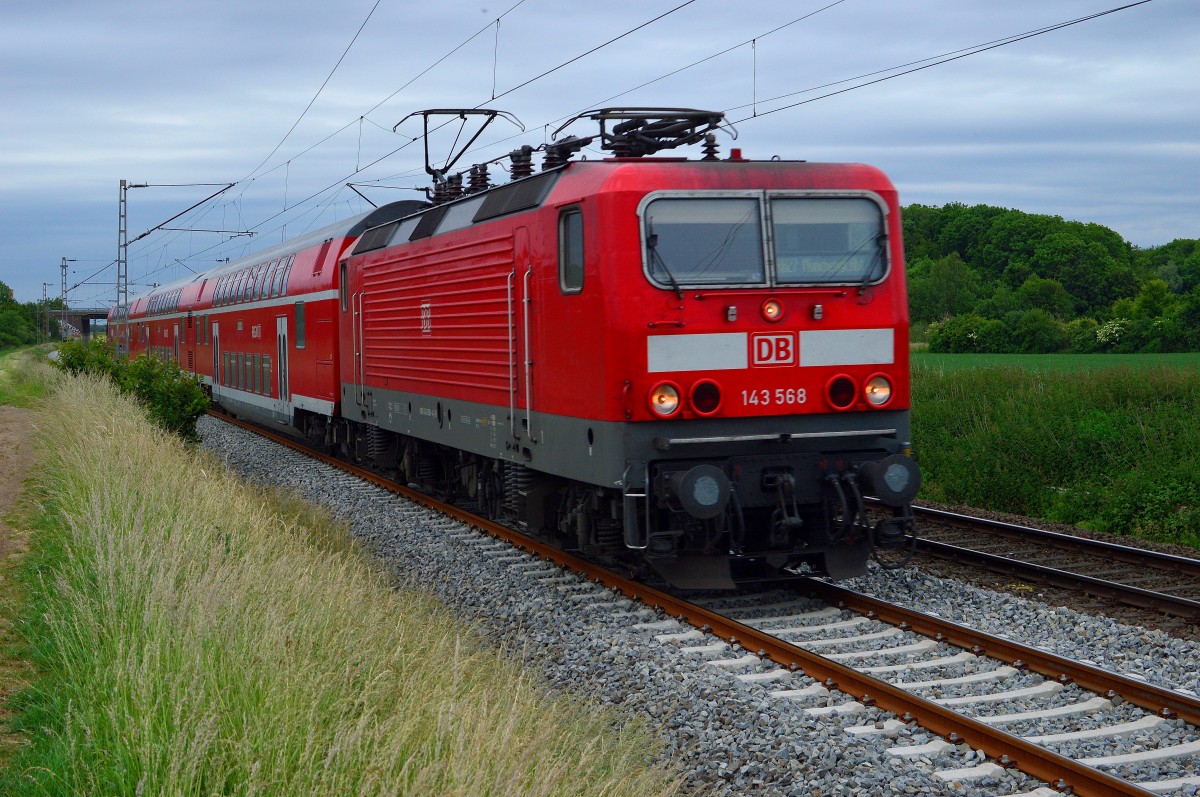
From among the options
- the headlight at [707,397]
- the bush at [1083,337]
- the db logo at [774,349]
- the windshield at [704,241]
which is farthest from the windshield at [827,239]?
the bush at [1083,337]

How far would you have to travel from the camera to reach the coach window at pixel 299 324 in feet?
60.7

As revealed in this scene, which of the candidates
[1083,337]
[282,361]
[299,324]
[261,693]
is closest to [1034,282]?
[1083,337]

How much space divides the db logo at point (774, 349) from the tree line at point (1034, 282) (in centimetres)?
2574

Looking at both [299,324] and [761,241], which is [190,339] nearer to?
[299,324]

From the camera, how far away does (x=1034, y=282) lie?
45625mm

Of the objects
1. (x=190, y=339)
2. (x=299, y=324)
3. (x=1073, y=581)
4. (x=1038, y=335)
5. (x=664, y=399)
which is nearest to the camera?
(x=664, y=399)

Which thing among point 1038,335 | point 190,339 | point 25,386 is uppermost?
point 190,339

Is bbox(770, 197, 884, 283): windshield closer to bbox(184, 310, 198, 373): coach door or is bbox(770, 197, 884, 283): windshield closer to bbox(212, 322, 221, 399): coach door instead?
bbox(212, 322, 221, 399): coach door

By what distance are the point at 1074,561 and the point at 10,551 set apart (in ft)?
29.3

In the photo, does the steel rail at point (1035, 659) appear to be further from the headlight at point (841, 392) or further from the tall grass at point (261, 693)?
the tall grass at point (261, 693)

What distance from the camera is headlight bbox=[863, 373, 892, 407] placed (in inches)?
336

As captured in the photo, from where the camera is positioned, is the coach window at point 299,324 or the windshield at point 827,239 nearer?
the windshield at point 827,239

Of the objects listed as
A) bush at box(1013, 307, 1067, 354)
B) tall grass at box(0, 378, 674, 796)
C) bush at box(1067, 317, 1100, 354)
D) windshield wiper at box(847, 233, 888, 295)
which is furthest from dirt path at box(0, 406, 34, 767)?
bush at box(1067, 317, 1100, 354)

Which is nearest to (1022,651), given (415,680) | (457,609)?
(415,680)
